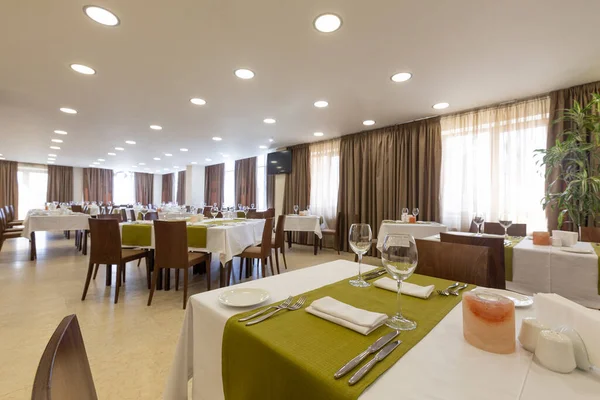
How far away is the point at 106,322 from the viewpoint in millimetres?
2342

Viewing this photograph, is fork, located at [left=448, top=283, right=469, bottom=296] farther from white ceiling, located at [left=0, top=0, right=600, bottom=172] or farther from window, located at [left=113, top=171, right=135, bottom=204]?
window, located at [left=113, top=171, right=135, bottom=204]

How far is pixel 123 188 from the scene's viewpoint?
13109mm

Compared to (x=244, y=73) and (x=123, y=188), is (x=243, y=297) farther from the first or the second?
(x=123, y=188)

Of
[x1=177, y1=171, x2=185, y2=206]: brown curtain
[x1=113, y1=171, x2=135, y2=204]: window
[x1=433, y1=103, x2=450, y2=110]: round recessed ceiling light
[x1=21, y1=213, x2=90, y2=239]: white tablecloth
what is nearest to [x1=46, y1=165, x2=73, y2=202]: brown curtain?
[x1=113, y1=171, x2=135, y2=204]: window

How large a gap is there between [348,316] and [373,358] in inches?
6.0

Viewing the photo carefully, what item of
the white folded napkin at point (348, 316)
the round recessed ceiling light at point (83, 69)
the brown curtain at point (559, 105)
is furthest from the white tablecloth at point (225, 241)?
the brown curtain at point (559, 105)

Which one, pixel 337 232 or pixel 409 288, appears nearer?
pixel 409 288

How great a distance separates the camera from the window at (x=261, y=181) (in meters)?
8.56

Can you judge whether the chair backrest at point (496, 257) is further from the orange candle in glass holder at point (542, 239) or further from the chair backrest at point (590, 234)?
the chair backrest at point (590, 234)

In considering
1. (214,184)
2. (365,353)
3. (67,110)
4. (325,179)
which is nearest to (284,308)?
(365,353)

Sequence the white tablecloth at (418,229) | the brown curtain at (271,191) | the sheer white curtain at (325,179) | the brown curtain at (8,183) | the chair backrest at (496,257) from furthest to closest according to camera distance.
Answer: the brown curtain at (8,183)
the brown curtain at (271,191)
the sheer white curtain at (325,179)
the white tablecloth at (418,229)
the chair backrest at (496,257)

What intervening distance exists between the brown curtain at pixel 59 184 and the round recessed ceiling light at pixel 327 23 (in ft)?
44.8

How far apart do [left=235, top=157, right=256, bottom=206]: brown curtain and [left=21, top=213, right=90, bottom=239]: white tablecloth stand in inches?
182

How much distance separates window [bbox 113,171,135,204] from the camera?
1273 cm
